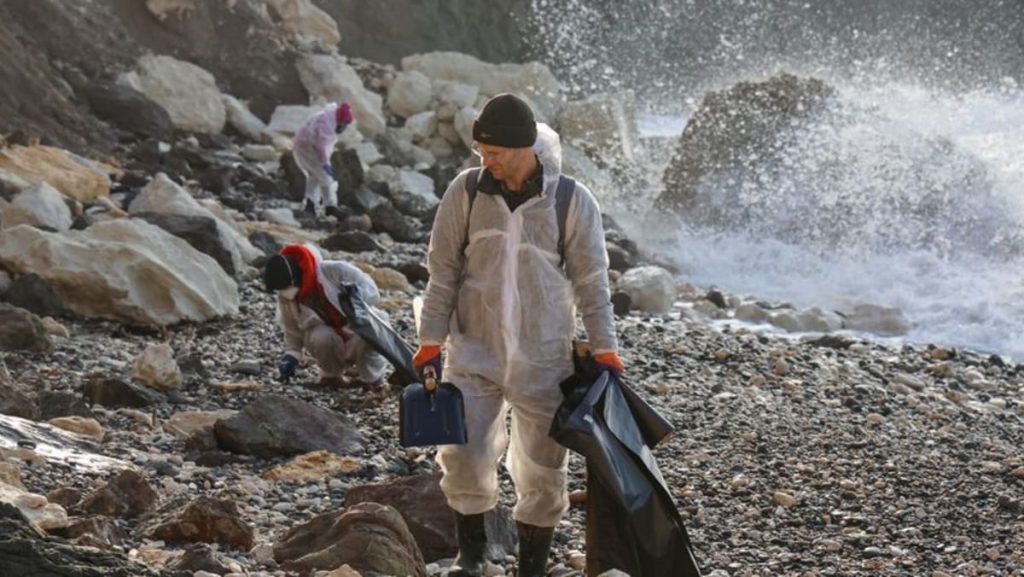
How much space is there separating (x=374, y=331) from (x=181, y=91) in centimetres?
1365

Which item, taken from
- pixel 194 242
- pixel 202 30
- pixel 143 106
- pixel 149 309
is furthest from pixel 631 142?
pixel 149 309

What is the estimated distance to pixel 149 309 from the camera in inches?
378

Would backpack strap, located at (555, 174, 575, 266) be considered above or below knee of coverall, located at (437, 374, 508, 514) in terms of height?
above

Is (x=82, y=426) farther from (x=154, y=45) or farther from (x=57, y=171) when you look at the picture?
(x=154, y=45)

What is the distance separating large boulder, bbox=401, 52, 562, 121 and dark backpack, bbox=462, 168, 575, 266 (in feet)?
70.7

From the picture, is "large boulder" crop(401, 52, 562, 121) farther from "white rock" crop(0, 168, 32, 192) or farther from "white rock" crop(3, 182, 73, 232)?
"white rock" crop(3, 182, 73, 232)

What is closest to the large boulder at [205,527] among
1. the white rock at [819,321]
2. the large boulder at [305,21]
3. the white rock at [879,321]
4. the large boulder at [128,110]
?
the white rock at [819,321]

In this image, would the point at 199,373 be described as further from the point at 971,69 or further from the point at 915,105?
the point at 971,69

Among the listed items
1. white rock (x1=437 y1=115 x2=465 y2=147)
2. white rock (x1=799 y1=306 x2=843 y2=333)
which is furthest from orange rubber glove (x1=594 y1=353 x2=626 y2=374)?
white rock (x1=437 y1=115 x2=465 y2=147)

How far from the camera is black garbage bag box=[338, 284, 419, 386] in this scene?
25.1ft

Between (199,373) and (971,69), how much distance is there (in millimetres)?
37380

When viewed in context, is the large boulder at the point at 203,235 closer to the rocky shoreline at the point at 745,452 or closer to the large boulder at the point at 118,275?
the rocky shoreline at the point at 745,452

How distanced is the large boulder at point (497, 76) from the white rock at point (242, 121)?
6.25 metres

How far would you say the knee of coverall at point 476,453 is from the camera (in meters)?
4.58
